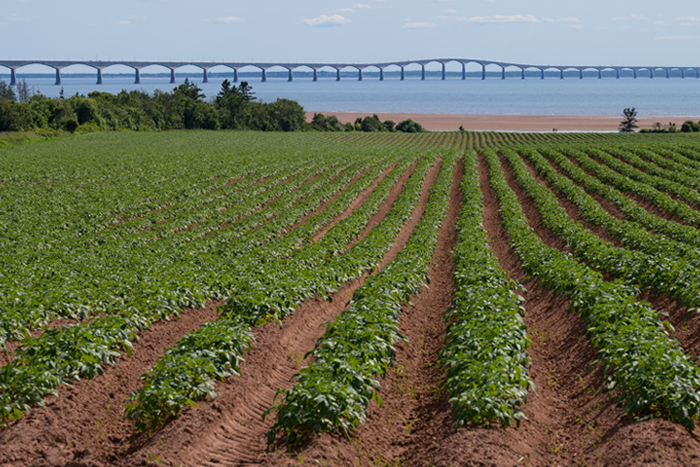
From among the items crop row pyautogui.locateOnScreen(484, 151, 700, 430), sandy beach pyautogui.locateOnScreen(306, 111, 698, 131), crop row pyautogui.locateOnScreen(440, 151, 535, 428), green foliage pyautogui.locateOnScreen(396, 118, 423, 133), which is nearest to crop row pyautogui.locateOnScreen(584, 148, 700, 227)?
crop row pyautogui.locateOnScreen(484, 151, 700, 430)

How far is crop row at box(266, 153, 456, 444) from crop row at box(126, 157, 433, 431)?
4.63 feet

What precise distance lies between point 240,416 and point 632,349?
6.24m

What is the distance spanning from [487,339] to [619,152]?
48.2m

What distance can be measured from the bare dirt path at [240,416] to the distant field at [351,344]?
34mm

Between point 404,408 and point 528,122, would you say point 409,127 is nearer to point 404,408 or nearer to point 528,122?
point 528,122

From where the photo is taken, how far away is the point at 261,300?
40.4 ft

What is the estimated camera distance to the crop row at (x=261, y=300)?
26.4ft

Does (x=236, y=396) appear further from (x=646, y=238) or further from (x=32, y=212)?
(x=32, y=212)

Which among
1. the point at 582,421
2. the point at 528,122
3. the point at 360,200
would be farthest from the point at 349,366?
the point at 528,122

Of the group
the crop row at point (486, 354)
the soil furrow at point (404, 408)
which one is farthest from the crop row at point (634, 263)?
the soil furrow at point (404, 408)

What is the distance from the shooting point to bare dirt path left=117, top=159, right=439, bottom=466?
7375mm

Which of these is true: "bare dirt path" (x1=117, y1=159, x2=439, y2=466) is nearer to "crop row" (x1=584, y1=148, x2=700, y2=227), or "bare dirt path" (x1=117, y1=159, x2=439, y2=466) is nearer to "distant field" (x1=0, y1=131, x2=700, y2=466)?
"distant field" (x1=0, y1=131, x2=700, y2=466)

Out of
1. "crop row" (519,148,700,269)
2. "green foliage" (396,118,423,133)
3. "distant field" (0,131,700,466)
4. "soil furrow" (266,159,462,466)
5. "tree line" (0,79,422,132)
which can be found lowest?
"soil furrow" (266,159,462,466)

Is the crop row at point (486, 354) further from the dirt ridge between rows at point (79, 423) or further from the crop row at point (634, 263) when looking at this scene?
the dirt ridge between rows at point (79, 423)
